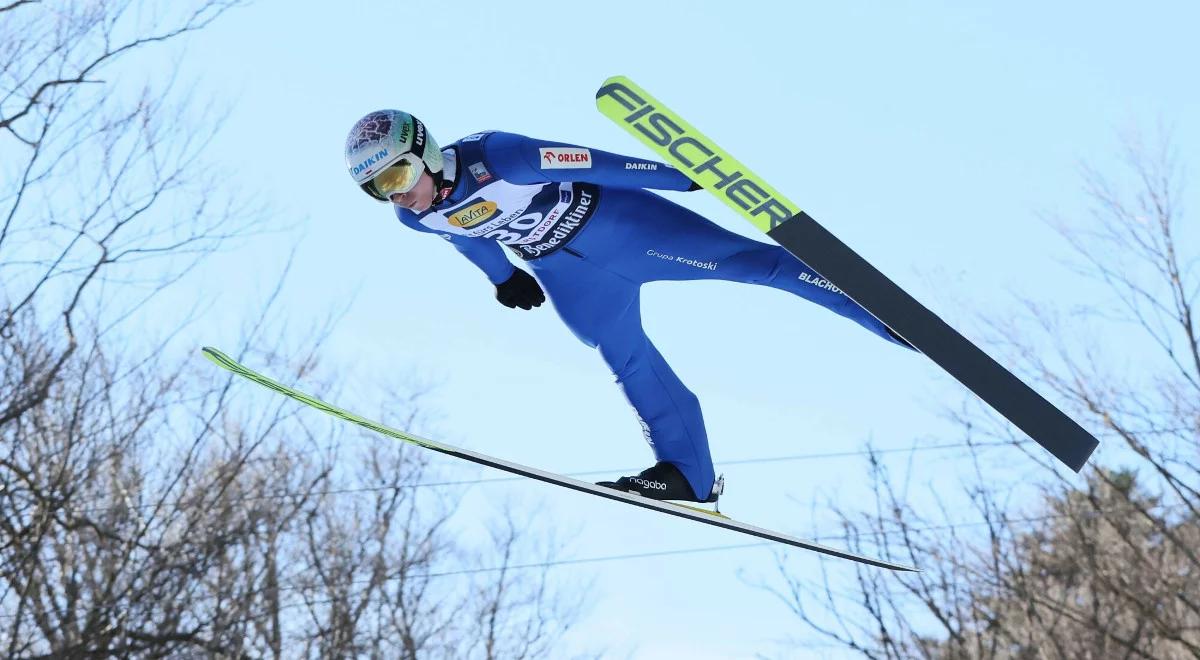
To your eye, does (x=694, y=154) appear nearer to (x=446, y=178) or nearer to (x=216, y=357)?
(x=446, y=178)

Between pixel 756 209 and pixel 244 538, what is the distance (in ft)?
28.0

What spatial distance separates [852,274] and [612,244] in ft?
3.02

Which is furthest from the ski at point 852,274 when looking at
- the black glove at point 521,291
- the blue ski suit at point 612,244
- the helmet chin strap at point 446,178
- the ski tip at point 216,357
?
the ski tip at point 216,357

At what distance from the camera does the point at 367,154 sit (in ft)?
14.5

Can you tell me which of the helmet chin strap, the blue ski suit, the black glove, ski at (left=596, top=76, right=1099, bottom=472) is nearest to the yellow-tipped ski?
ski at (left=596, top=76, right=1099, bottom=472)

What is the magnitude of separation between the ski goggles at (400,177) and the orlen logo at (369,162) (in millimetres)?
38

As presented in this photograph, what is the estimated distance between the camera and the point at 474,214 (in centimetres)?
455

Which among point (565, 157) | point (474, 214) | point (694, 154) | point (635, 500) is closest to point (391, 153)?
point (474, 214)

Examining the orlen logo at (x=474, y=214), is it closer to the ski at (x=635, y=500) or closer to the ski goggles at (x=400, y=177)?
the ski goggles at (x=400, y=177)

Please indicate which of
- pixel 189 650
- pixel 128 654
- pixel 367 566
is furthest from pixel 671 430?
pixel 367 566

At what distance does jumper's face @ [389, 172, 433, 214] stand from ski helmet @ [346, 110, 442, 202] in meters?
0.02

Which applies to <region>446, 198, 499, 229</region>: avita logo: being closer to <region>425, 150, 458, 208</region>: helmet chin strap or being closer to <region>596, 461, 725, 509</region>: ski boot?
<region>425, 150, 458, 208</region>: helmet chin strap

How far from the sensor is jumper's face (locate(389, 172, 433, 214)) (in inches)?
175

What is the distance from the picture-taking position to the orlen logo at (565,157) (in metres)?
4.29
